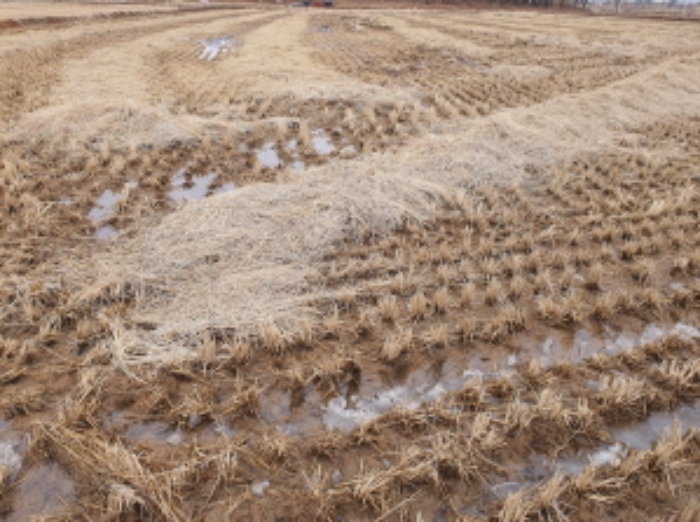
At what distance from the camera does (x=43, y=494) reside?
2.17 metres

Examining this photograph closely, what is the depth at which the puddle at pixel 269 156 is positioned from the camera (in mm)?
6570

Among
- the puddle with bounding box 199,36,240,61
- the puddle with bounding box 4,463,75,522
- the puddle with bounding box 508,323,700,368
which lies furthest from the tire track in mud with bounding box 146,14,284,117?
the puddle with bounding box 508,323,700,368

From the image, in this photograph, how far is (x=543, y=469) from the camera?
7.68ft

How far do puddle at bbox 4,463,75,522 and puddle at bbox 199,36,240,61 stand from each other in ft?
→ 50.8

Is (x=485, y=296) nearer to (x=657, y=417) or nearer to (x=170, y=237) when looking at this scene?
(x=657, y=417)

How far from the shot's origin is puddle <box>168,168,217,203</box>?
5.53m

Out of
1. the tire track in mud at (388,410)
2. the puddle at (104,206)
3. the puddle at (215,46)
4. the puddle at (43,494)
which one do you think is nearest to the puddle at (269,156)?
the puddle at (104,206)

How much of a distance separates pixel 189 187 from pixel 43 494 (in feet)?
14.3

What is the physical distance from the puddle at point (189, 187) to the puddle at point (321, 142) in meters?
1.93

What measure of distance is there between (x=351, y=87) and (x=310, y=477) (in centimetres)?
999

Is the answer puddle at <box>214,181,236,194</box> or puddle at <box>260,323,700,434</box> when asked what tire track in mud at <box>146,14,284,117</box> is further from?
puddle at <box>260,323,700,434</box>

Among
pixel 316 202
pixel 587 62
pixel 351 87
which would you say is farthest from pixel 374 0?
pixel 316 202

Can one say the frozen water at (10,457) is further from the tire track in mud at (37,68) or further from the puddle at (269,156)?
the tire track in mud at (37,68)

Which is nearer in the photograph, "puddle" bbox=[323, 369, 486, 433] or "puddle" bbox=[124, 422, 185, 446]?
"puddle" bbox=[124, 422, 185, 446]
